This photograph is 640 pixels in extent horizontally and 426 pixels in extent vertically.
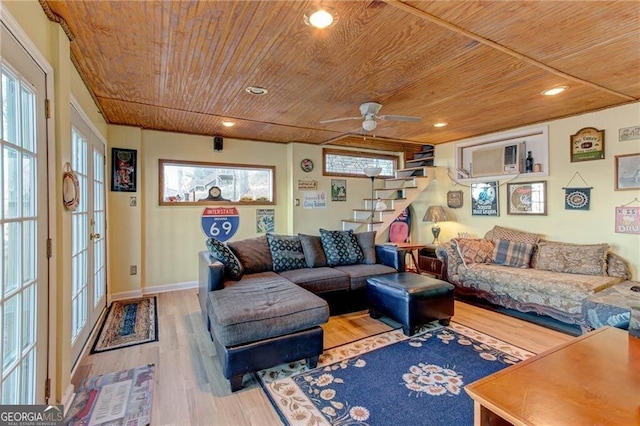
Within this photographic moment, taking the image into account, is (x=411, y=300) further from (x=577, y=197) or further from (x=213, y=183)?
(x=213, y=183)

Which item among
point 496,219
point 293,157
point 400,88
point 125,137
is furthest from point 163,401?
point 496,219

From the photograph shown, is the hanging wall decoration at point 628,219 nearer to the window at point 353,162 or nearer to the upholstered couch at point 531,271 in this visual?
the upholstered couch at point 531,271

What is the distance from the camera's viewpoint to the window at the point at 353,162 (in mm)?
5707

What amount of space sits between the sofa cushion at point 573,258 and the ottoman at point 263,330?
310 centimetres

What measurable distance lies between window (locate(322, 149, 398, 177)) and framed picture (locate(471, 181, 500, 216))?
1792mm

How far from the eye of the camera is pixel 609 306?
2.55m

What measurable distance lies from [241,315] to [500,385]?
1531 millimetres

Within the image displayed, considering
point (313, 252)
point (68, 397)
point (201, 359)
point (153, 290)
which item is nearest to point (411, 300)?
point (313, 252)

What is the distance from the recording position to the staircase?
5.48m

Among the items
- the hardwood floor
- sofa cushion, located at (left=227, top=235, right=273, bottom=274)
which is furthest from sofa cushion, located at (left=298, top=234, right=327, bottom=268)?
the hardwood floor

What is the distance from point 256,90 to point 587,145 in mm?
4015

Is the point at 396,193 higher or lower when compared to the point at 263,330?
higher

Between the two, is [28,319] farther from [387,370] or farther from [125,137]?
[125,137]

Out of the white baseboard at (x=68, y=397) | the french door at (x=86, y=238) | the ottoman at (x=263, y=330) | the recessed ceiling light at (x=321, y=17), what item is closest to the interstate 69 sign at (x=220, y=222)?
the french door at (x=86, y=238)
